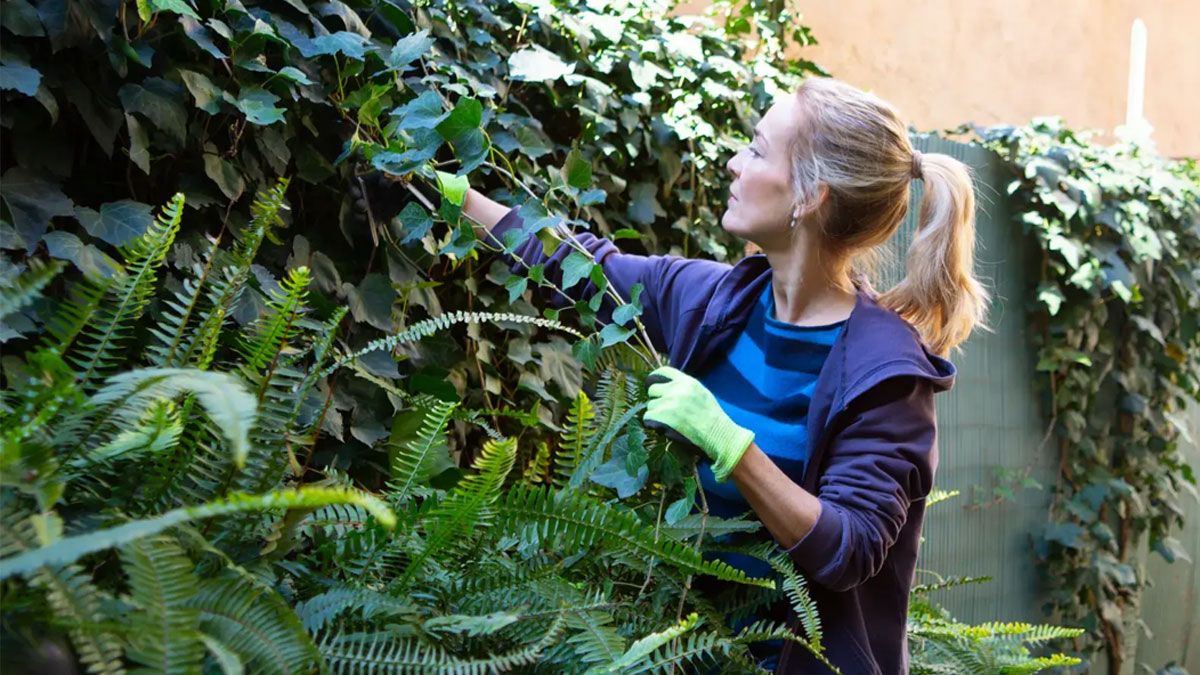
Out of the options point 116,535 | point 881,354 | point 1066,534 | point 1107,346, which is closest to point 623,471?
point 881,354

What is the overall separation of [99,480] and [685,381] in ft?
2.60

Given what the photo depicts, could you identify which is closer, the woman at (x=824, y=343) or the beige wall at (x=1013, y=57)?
the woman at (x=824, y=343)

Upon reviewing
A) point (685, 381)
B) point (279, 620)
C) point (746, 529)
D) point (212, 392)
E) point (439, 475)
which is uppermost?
point (212, 392)

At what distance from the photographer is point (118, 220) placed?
4.87 ft

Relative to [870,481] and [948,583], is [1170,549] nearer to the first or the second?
[948,583]

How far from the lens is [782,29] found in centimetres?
346

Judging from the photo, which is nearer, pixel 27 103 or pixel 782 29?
pixel 27 103

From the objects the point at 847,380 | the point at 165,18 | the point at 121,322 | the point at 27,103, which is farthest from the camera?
the point at 847,380

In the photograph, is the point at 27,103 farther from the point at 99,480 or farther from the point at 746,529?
the point at 746,529

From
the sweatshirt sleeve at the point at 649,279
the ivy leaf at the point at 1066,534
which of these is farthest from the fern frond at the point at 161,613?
the ivy leaf at the point at 1066,534

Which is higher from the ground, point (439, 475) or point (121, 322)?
point (121, 322)

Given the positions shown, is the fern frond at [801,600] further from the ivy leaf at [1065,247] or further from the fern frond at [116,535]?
the ivy leaf at [1065,247]

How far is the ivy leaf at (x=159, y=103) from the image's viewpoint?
4.89ft

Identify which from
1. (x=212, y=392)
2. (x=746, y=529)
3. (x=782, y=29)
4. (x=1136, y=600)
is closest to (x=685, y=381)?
(x=746, y=529)
